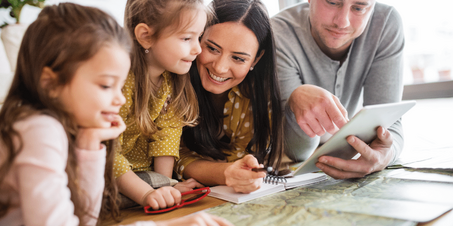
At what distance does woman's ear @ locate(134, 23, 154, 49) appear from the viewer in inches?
41.7

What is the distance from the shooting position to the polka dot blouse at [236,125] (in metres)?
1.40

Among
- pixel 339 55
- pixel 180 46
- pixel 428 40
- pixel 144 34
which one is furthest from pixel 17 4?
pixel 428 40

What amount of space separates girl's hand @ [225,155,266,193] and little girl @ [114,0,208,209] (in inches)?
7.0

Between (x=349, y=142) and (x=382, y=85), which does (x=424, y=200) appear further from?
(x=382, y=85)

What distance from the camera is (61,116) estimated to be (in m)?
0.65

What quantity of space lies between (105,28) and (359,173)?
2.91 ft

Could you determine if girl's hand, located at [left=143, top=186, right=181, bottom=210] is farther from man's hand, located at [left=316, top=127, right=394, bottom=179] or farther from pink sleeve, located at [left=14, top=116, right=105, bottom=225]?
man's hand, located at [left=316, top=127, right=394, bottom=179]

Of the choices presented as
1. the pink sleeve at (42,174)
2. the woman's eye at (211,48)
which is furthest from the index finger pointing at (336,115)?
the pink sleeve at (42,174)

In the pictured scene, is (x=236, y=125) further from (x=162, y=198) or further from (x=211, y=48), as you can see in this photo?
(x=162, y=198)

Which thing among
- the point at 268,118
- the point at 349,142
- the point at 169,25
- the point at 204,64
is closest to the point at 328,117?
the point at 349,142

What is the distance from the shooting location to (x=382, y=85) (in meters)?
1.54

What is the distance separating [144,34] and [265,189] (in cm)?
61

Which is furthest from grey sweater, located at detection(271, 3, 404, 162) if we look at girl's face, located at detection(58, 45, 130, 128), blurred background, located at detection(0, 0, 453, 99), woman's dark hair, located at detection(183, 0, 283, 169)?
blurred background, located at detection(0, 0, 453, 99)

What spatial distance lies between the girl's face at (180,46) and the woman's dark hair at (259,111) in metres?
0.21
